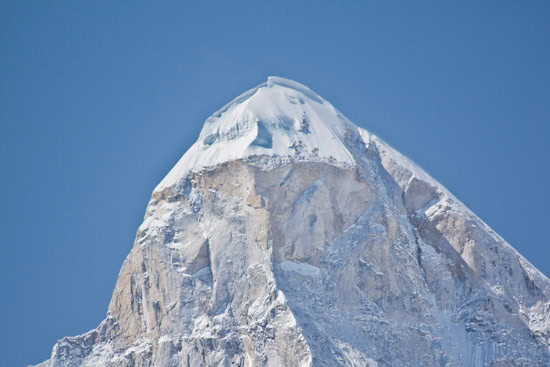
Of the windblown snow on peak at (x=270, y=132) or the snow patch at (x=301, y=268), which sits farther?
the windblown snow on peak at (x=270, y=132)

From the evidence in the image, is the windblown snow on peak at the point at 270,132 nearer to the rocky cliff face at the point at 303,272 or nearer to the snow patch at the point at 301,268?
the rocky cliff face at the point at 303,272

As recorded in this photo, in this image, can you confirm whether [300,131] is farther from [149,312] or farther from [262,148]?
[149,312]

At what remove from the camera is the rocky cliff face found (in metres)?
109

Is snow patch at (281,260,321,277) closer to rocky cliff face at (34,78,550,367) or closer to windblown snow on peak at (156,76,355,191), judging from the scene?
rocky cliff face at (34,78,550,367)

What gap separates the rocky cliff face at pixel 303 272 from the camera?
357 ft

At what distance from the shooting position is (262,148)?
4569 inches

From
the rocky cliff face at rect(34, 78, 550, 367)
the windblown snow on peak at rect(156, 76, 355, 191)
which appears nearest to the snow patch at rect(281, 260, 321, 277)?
the rocky cliff face at rect(34, 78, 550, 367)

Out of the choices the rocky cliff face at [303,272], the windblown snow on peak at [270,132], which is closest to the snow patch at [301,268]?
the rocky cliff face at [303,272]

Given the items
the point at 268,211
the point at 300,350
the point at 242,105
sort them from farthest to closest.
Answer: the point at 242,105, the point at 268,211, the point at 300,350

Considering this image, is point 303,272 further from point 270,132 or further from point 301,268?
point 270,132

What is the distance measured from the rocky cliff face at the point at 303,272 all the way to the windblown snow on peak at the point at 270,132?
148 millimetres

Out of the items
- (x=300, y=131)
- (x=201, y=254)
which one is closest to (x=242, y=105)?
(x=300, y=131)

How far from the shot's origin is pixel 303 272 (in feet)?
363

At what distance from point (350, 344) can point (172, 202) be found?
16.4 m
